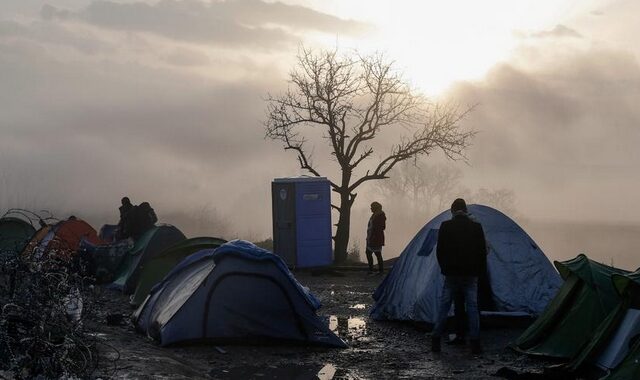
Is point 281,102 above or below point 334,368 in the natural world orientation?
above

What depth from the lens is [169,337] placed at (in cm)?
1152

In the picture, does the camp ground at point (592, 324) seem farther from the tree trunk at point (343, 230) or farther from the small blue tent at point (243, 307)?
the tree trunk at point (343, 230)

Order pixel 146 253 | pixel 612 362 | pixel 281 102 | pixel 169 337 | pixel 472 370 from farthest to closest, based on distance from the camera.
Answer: pixel 281 102 < pixel 146 253 < pixel 169 337 < pixel 472 370 < pixel 612 362

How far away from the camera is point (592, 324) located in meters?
10.5

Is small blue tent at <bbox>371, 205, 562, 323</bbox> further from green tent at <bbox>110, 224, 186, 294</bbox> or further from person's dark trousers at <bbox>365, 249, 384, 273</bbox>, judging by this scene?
person's dark trousers at <bbox>365, 249, 384, 273</bbox>

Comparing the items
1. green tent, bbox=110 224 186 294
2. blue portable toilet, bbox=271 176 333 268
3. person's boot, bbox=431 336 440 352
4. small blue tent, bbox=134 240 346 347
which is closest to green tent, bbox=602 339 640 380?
person's boot, bbox=431 336 440 352

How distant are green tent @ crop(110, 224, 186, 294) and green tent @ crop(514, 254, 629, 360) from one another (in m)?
10.0

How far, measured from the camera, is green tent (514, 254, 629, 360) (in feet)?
34.5

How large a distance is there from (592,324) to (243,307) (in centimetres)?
485

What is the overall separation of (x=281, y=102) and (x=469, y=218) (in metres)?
19.5

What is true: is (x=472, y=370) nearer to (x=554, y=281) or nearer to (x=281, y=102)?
(x=554, y=281)

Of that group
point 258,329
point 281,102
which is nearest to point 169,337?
point 258,329

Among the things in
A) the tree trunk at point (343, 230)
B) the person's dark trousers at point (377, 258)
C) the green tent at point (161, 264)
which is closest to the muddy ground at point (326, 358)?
the green tent at point (161, 264)

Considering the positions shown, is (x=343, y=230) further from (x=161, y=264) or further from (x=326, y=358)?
(x=326, y=358)
